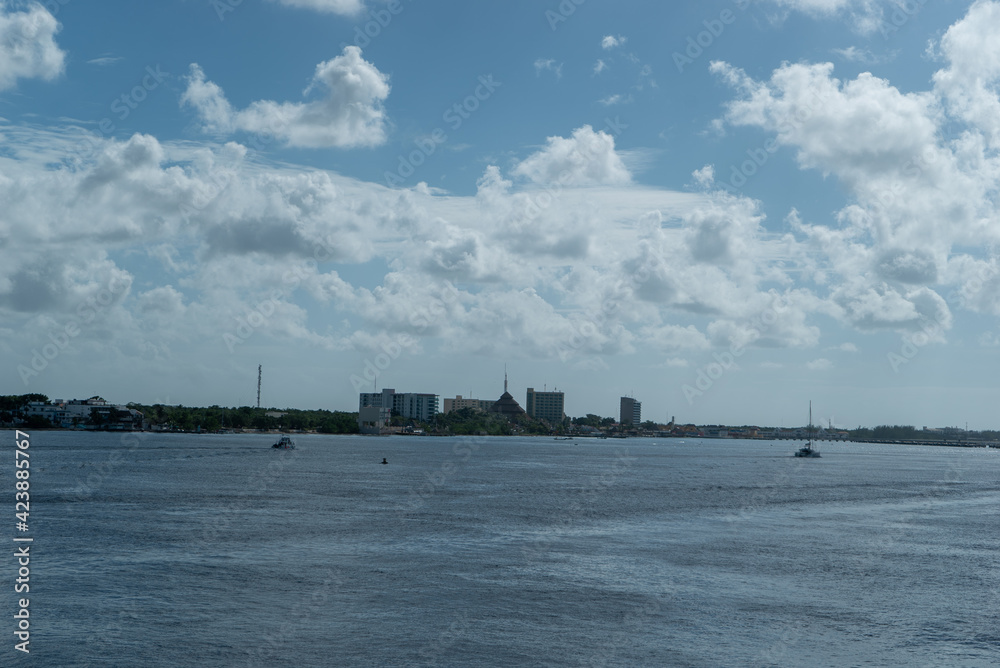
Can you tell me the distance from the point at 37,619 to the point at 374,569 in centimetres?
1681

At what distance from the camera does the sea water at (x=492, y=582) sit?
33.7m

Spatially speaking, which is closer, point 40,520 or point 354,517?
point 40,520

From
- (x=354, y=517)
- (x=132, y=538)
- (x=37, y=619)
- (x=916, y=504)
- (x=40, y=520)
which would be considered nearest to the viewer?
(x=37, y=619)

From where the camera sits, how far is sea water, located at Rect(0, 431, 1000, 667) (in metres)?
33.7

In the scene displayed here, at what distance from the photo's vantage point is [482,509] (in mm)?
78250

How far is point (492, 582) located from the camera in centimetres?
4475

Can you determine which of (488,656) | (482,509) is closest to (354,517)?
(482,509)

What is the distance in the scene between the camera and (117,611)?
3775 centimetres

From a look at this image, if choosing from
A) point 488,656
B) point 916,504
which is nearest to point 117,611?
point 488,656

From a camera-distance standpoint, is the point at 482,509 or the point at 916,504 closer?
the point at 482,509

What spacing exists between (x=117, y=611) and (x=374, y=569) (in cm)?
1380

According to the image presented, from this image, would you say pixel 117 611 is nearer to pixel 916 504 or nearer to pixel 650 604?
pixel 650 604

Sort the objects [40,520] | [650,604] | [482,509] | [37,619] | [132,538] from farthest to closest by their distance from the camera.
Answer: [482,509] < [40,520] < [132,538] < [650,604] < [37,619]

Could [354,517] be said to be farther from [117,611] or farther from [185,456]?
[185,456]
